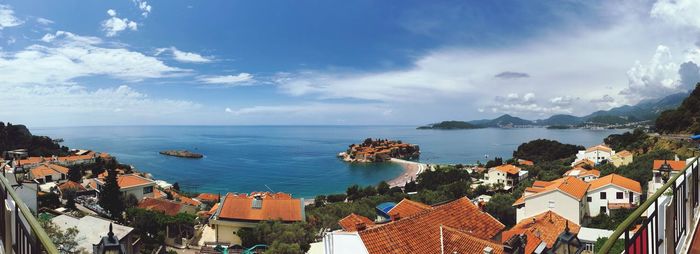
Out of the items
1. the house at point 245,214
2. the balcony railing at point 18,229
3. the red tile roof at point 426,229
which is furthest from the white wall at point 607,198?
the balcony railing at point 18,229

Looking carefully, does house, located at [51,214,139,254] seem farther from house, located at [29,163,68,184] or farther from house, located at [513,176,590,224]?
house, located at [29,163,68,184]

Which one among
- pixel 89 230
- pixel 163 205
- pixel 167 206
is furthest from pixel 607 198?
pixel 163 205

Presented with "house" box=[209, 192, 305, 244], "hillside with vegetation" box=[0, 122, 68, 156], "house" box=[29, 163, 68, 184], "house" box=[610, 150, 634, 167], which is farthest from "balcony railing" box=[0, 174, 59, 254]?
"hillside with vegetation" box=[0, 122, 68, 156]

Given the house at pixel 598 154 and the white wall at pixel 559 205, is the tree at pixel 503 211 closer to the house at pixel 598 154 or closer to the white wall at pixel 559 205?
the white wall at pixel 559 205

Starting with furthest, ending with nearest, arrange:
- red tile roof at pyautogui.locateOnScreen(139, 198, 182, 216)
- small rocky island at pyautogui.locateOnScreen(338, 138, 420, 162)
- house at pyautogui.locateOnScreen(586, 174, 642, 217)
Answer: small rocky island at pyautogui.locateOnScreen(338, 138, 420, 162), red tile roof at pyautogui.locateOnScreen(139, 198, 182, 216), house at pyautogui.locateOnScreen(586, 174, 642, 217)

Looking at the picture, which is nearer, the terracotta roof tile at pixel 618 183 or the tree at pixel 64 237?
the tree at pixel 64 237

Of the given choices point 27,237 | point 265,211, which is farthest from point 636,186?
point 27,237
